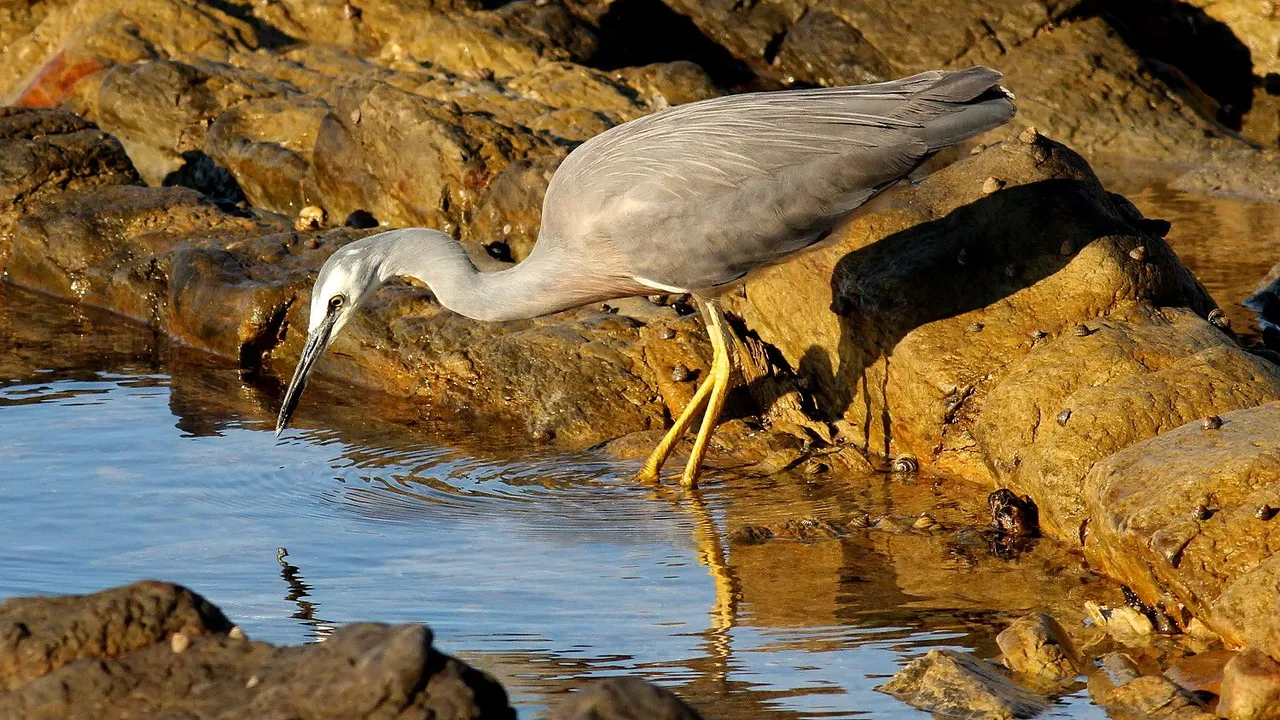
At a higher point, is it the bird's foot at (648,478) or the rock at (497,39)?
the rock at (497,39)

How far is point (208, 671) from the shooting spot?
3771 mm

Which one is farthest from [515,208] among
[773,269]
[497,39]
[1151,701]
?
[1151,701]

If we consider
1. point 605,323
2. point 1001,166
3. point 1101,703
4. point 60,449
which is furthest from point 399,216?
point 1101,703

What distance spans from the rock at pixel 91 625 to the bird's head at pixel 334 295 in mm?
3499

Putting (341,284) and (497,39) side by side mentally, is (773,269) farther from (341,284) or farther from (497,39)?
(497,39)

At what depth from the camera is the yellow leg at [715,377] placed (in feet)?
24.5

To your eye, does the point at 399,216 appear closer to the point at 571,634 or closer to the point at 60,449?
the point at 60,449

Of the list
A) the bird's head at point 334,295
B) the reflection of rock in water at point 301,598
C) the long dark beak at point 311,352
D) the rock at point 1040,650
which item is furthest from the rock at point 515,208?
the rock at point 1040,650

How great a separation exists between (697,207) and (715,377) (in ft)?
2.94

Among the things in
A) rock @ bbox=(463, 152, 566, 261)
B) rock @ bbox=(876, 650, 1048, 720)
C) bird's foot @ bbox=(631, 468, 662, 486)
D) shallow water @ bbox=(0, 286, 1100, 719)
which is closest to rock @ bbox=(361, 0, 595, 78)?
rock @ bbox=(463, 152, 566, 261)

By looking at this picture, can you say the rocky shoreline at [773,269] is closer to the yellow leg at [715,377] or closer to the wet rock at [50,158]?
the wet rock at [50,158]

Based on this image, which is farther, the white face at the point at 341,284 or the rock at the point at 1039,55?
the rock at the point at 1039,55

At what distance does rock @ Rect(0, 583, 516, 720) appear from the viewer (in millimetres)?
3484

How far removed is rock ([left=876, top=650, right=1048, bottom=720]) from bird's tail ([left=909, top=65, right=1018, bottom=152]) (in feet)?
10.5
